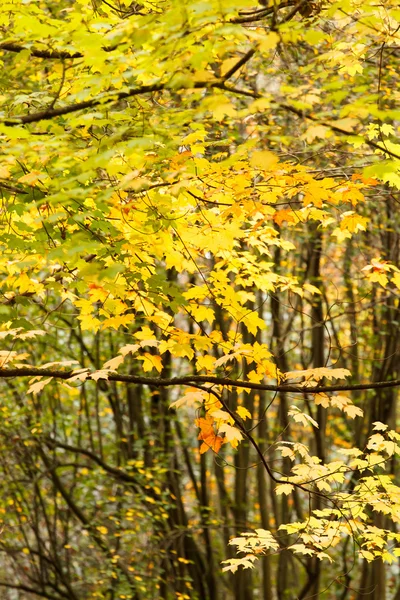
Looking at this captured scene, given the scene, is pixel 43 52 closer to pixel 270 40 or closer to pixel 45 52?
pixel 45 52

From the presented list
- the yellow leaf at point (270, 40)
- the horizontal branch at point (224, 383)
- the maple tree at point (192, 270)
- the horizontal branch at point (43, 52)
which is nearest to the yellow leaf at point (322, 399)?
the maple tree at point (192, 270)

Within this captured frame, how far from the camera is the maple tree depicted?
10.0 feet

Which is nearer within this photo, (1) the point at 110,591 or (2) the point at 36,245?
(2) the point at 36,245

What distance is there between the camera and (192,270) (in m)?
4.18

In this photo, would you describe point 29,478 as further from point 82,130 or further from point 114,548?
point 82,130

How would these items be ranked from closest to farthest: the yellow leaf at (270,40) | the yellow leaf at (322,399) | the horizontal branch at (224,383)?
the yellow leaf at (270,40) < the horizontal branch at (224,383) < the yellow leaf at (322,399)

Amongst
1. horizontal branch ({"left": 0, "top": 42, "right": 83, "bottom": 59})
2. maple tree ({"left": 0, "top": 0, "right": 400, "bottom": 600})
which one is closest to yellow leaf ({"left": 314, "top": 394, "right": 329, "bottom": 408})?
maple tree ({"left": 0, "top": 0, "right": 400, "bottom": 600})

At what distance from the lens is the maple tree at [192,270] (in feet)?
10.0

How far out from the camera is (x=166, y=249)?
12.9 ft

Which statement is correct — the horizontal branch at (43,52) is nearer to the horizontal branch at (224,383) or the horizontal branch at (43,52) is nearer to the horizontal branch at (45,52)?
the horizontal branch at (45,52)

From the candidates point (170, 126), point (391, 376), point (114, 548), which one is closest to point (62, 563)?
point (114, 548)

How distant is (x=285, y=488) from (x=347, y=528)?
48 cm

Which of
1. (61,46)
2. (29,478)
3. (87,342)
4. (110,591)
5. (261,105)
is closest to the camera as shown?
(261,105)

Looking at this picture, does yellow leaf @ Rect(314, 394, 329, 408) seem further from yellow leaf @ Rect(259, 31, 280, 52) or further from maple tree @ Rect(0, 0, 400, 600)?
yellow leaf @ Rect(259, 31, 280, 52)
